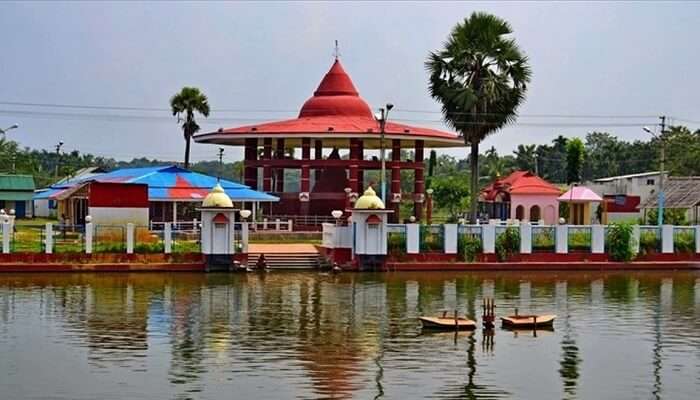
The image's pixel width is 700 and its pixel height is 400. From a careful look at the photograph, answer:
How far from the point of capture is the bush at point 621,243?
4312 centimetres

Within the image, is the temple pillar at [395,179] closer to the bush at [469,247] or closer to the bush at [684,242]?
the bush at [469,247]

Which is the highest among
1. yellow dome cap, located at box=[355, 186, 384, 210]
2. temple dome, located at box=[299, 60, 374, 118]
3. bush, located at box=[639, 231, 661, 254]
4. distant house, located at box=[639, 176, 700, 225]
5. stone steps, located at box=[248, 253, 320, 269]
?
temple dome, located at box=[299, 60, 374, 118]

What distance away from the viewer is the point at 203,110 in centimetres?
6888

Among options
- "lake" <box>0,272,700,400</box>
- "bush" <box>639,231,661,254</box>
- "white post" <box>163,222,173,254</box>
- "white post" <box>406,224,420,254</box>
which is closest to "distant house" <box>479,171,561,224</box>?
"bush" <box>639,231,661,254</box>

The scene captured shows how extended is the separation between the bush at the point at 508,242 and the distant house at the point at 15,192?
135 ft

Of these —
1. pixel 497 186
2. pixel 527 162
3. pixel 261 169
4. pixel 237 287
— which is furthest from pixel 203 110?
pixel 527 162

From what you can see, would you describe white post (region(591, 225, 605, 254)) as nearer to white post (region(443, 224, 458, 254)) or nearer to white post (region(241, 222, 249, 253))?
white post (region(443, 224, 458, 254))

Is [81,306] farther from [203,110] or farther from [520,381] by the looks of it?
[203,110]

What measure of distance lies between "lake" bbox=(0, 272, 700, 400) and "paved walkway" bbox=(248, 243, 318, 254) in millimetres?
5655

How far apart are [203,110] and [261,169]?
10.4 m

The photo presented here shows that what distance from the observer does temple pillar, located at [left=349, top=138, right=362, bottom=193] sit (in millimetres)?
57066

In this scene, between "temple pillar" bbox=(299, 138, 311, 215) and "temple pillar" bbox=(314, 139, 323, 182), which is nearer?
"temple pillar" bbox=(299, 138, 311, 215)

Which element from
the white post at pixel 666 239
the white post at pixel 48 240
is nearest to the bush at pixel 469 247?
the white post at pixel 666 239

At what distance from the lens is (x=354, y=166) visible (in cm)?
5722
